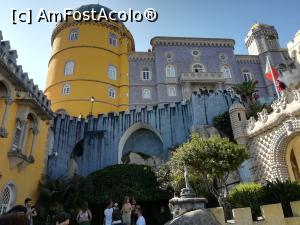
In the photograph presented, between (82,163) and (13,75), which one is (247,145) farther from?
(13,75)

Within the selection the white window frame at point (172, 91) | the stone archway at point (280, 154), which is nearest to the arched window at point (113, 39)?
the white window frame at point (172, 91)

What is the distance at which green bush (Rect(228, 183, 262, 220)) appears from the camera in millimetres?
10945

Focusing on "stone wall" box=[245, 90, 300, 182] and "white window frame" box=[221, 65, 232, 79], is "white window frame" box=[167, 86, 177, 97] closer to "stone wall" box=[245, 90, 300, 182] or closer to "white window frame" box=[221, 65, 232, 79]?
"white window frame" box=[221, 65, 232, 79]

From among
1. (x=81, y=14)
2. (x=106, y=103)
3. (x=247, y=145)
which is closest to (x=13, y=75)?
(x=247, y=145)

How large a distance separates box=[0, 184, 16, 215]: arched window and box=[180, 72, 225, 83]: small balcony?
81.0 feet

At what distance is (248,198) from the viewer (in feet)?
37.1

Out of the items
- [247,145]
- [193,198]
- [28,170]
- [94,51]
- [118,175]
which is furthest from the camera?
[94,51]

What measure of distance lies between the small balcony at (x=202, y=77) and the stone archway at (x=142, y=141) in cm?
A: 1266

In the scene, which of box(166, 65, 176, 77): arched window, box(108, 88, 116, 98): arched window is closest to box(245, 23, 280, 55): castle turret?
box(166, 65, 176, 77): arched window

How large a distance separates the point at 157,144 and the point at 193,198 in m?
14.5

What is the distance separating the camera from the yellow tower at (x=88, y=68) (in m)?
32.7

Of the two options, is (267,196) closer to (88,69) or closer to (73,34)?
(88,69)

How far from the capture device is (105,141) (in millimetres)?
23125

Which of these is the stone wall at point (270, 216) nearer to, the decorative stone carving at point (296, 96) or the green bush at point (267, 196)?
the green bush at point (267, 196)
